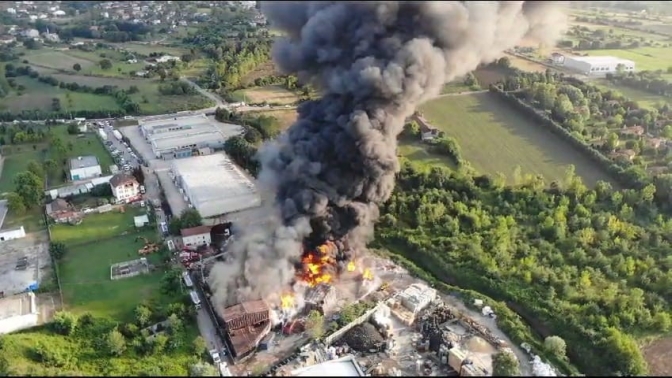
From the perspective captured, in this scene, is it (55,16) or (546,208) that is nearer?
(546,208)

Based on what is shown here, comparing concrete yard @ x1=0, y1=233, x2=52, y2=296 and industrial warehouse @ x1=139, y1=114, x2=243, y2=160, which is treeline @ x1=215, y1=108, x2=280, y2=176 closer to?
industrial warehouse @ x1=139, y1=114, x2=243, y2=160

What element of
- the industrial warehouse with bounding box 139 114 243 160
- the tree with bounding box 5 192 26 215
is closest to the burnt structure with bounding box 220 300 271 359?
the tree with bounding box 5 192 26 215

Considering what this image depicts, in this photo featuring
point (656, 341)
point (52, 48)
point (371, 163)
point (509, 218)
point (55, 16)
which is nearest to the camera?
point (656, 341)

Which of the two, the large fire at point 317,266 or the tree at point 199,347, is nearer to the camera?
the tree at point 199,347

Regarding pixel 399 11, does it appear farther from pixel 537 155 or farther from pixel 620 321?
pixel 537 155

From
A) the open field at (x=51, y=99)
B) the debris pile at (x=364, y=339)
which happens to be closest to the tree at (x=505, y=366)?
the debris pile at (x=364, y=339)

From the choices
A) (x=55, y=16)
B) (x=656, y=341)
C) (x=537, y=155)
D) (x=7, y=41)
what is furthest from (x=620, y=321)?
(x=55, y=16)

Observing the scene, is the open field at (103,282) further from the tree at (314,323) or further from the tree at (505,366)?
the tree at (505,366)

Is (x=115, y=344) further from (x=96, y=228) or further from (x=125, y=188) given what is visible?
(x=125, y=188)
